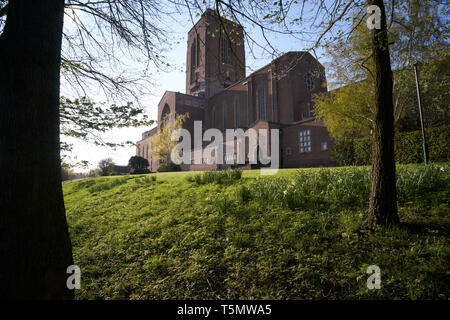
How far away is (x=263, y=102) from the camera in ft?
110

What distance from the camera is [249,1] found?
3861mm

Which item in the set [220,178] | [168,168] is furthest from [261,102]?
[220,178]

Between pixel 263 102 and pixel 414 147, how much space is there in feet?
80.4

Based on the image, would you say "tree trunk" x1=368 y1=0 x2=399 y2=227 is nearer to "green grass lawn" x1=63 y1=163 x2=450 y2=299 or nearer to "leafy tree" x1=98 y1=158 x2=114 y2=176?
"green grass lawn" x1=63 y1=163 x2=450 y2=299

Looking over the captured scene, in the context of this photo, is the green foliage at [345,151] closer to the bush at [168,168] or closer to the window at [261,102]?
the bush at [168,168]

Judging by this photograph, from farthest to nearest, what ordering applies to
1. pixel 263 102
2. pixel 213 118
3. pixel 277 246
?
pixel 213 118, pixel 263 102, pixel 277 246

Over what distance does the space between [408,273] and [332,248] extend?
2.51 ft

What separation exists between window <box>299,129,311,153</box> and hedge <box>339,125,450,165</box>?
25.6 ft

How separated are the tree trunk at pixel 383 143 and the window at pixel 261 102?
30654 mm

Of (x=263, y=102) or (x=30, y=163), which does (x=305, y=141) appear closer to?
(x=263, y=102)

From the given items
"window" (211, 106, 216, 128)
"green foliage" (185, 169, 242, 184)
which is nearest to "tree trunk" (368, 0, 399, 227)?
"green foliage" (185, 169, 242, 184)

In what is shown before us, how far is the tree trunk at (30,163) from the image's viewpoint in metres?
1.90

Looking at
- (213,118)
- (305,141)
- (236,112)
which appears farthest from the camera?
(213,118)

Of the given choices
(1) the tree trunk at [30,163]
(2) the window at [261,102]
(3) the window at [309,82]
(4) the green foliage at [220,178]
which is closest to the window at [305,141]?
(2) the window at [261,102]
